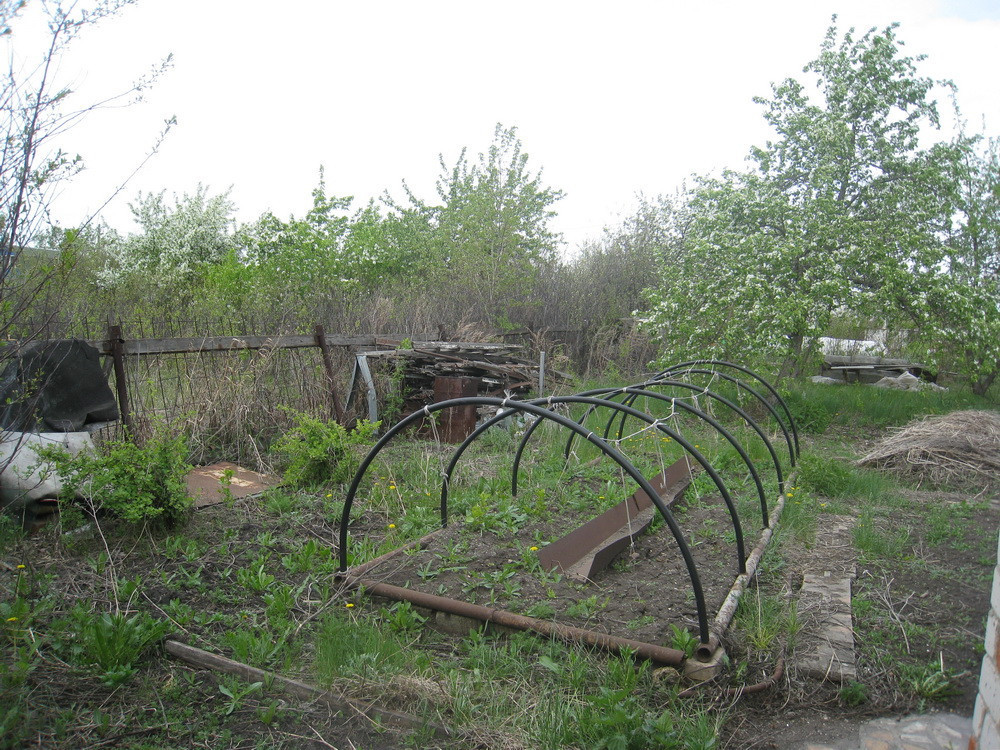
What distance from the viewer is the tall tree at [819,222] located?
29.6ft

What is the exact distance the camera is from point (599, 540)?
489 centimetres

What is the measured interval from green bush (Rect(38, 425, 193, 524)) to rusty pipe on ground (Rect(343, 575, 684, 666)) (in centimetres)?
145

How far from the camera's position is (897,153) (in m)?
9.83

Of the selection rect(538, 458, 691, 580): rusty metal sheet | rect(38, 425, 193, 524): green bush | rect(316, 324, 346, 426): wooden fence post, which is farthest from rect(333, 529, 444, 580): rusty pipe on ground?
rect(316, 324, 346, 426): wooden fence post

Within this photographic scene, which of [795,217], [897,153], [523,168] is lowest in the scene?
[795,217]

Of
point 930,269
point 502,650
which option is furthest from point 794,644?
point 930,269

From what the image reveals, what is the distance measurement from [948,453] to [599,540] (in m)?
4.34

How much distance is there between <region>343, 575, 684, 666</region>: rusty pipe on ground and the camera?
318 cm

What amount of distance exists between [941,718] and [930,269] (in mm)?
7806

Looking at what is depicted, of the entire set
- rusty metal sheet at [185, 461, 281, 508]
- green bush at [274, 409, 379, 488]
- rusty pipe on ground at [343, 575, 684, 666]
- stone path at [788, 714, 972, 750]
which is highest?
green bush at [274, 409, 379, 488]

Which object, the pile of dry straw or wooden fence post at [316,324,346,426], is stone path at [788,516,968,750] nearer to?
the pile of dry straw

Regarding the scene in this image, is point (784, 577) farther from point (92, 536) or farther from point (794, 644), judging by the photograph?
point (92, 536)

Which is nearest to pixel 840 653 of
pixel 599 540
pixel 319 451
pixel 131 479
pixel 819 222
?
pixel 599 540

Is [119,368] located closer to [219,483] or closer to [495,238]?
[219,483]
